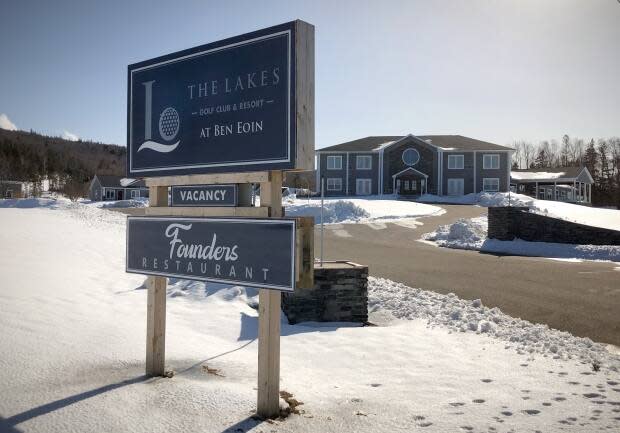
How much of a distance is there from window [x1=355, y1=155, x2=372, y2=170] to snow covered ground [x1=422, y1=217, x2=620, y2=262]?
88.4ft

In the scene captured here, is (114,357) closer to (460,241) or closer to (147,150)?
(147,150)

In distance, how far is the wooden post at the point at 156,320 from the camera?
197 inches

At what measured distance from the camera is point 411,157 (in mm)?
50281

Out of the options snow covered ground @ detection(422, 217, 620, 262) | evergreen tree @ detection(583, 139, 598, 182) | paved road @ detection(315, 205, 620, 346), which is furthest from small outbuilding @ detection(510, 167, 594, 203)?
paved road @ detection(315, 205, 620, 346)

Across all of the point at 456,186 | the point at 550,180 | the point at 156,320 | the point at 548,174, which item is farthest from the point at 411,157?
the point at 156,320

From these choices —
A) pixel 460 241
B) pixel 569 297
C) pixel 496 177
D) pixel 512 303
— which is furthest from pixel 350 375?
pixel 496 177

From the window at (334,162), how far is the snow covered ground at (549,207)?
9.80m

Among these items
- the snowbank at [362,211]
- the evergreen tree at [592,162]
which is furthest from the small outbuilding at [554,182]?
the evergreen tree at [592,162]

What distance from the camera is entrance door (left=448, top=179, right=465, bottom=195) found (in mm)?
50031

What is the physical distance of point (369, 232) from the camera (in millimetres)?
25672

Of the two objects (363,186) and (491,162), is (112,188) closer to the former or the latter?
(363,186)

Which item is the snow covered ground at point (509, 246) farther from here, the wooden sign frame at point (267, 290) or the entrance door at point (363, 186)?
the entrance door at point (363, 186)

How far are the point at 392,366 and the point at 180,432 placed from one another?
3.15m

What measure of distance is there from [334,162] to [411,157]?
27.3 feet
